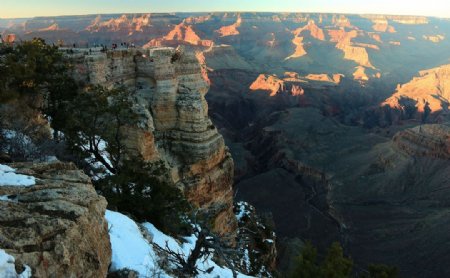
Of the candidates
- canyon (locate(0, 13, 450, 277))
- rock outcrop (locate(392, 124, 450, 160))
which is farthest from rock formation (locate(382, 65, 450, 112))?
rock outcrop (locate(392, 124, 450, 160))

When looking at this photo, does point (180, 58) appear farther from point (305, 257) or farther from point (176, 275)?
point (176, 275)

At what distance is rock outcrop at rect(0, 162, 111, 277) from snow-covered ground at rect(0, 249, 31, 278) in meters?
0.14

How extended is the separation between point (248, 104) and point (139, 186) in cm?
10109

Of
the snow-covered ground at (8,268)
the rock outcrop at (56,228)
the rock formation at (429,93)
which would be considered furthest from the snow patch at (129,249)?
the rock formation at (429,93)

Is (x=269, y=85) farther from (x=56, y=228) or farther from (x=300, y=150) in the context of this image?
(x=56, y=228)

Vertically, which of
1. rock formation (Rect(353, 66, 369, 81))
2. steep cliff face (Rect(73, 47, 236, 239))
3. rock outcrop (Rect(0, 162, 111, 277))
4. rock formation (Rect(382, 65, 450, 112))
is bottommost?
rock formation (Rect(353, 66, 369, 81))

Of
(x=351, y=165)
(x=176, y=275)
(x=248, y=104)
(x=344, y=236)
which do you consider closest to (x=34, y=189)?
(x=176, y=275)

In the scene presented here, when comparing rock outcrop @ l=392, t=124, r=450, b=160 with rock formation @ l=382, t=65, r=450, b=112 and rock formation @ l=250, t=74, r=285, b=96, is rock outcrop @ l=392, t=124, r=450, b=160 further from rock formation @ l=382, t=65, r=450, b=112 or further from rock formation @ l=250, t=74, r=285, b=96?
rock formation @ l=382, t=65, r=450, b=112

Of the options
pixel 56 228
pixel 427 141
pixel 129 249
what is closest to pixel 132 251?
pixel 129 249

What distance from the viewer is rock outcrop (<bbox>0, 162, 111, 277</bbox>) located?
23.5 ft

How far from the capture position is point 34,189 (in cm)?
928

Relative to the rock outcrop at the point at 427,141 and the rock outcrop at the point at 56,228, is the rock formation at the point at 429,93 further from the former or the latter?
the rock outcrop at the point at 56,228

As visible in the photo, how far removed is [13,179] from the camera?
32.1 ft

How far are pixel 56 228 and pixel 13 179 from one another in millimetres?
2856
